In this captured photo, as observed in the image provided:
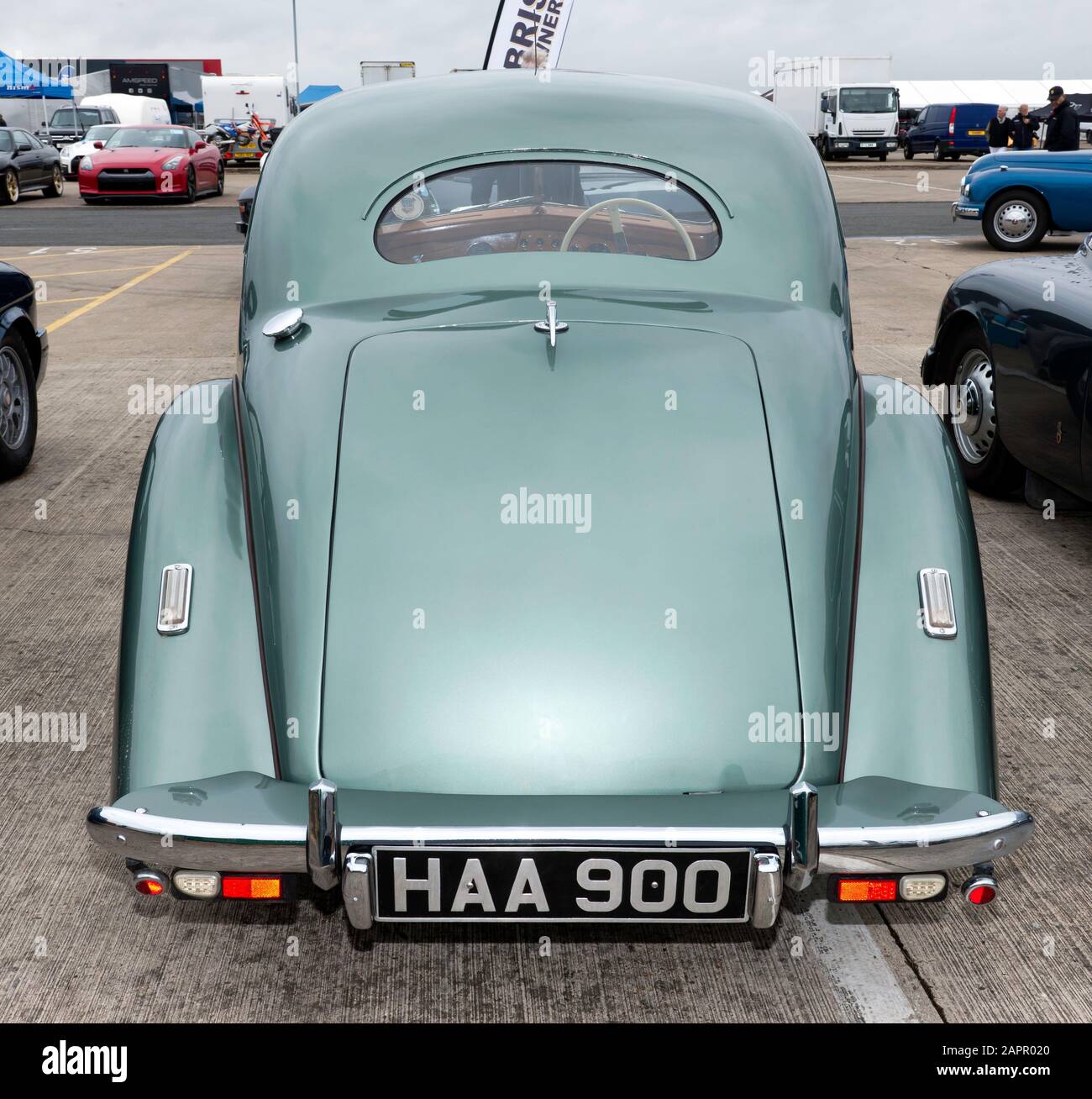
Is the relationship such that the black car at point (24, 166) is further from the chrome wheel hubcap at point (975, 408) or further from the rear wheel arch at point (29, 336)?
the chrome wheel hubcap at point (975, 408)

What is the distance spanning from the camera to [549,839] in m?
2.02

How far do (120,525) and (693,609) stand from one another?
3639 millimetres

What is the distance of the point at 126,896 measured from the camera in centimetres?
282

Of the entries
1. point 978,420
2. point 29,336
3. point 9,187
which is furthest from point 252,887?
point 9,187

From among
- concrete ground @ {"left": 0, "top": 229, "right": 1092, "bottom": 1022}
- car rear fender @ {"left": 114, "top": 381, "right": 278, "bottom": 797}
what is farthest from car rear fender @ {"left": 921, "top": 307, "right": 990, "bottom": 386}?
car rear fender @ {"left": 114, "top": 381, "right": 278, "bottom": 797}

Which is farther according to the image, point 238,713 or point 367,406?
point 367,406

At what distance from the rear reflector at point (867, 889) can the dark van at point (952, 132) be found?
35.6 m

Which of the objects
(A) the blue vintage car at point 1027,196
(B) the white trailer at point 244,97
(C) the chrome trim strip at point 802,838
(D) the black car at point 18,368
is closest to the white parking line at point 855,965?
(C) the chrome trim strip at point 802,838

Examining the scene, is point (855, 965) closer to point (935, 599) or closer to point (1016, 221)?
point (935, 599)

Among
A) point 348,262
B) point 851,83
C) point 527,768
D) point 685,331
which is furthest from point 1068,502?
point 851,83

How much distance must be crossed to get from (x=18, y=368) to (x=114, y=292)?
6.35 meters

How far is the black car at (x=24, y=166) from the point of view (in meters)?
20.7

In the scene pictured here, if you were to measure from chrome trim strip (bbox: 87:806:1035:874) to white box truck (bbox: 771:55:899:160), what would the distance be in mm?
35477
